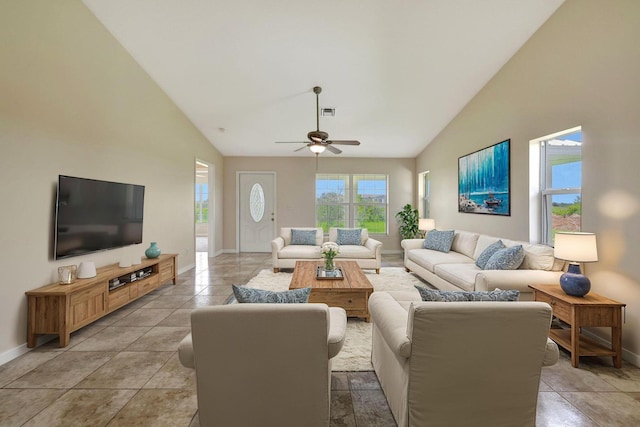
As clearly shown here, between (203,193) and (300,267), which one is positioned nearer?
(300,267)

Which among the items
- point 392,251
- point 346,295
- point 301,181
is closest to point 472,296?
point 346,295

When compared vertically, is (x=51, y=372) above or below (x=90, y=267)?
below

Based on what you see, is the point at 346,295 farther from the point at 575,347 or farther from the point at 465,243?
the point at 465,243

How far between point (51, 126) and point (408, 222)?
6.61m

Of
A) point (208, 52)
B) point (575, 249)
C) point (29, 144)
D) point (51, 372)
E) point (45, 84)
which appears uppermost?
point (208, 52)

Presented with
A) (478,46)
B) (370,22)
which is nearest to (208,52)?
(370,22)

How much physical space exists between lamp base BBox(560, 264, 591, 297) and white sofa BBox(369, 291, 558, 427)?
1.33 m

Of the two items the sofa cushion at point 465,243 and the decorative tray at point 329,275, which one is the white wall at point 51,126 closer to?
the decorative tray at point 329,275

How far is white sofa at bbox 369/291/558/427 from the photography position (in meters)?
1.34

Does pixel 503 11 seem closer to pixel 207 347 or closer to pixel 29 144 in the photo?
pixel 207 347

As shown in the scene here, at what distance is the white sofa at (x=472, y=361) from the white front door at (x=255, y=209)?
251 inches

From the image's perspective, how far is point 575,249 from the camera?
8.02 ft

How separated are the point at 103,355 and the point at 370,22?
4261 mm

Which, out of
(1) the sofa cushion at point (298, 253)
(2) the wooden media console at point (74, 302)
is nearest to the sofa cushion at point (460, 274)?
(1) the sofa cushion at point (298, 253)
